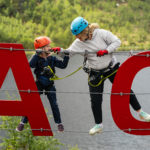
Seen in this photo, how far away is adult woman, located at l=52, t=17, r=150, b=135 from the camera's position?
4531mm

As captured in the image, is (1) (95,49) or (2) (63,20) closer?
(1) (95,49)

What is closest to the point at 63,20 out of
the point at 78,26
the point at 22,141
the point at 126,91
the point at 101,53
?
the point at 22,141

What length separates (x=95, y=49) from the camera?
15.3 ft

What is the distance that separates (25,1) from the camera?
72938mm

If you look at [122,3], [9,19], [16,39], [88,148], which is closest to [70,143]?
[88,148]

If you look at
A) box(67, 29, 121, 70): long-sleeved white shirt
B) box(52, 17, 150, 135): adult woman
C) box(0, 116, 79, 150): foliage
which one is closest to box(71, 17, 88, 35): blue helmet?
box(52, 17, 150, 135): adult woman

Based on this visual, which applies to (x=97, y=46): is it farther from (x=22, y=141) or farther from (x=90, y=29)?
(x=22, y=141)

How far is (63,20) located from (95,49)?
200ft

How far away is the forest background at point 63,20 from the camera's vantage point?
56.2 metres

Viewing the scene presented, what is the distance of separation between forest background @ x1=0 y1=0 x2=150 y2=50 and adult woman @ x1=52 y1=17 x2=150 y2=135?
1814 inches

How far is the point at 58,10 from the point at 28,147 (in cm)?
5605

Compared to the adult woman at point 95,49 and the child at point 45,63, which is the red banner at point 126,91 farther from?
the child at point 45,63

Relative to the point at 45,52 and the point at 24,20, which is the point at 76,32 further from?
the point at 24,20

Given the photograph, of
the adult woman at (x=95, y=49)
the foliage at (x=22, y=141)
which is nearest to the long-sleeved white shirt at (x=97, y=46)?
the adult woman at (x=95, y=49)
